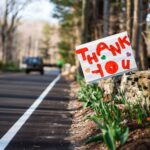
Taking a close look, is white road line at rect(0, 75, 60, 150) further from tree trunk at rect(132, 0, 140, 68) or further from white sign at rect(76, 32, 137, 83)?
tree trunk at rect(132, 0, 140, 68)

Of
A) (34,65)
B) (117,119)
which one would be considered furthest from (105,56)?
(34,65)

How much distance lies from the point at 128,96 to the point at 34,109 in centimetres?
339

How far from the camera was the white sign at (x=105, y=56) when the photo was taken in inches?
463

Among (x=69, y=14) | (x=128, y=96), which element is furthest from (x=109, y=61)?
(x=69, y=14)

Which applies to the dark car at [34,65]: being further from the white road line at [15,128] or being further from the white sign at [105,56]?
the white sign at [105,56]

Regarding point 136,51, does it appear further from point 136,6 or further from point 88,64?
point 88,64

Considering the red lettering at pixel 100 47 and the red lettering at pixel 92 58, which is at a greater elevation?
the red lettering at pixel 100 47

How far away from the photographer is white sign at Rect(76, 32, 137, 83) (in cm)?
1177

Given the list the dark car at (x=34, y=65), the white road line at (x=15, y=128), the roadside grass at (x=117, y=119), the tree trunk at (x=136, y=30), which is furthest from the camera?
the dark car at (x=34, y=65)

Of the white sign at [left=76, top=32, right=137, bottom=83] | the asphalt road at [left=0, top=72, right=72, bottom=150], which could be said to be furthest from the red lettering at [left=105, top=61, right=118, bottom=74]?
the asphalt road at [left=0, top=72, right=72, bottom=150]

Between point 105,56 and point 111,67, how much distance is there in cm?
26

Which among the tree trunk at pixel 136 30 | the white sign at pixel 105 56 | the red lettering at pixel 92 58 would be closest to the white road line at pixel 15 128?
the white sign at pixel 105 56

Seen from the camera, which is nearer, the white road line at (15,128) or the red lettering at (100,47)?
the white road line at (15,128)

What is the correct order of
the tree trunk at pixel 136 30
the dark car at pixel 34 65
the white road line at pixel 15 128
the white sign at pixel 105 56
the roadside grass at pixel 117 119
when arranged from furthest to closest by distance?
1. the dark car at pixel 34 65
2. the tree trunk at pixel 136 30
3. the white sign at pixel 105 56
4. the white road line at pixel 15 128
5. the roadside grass at pixel 117 119
